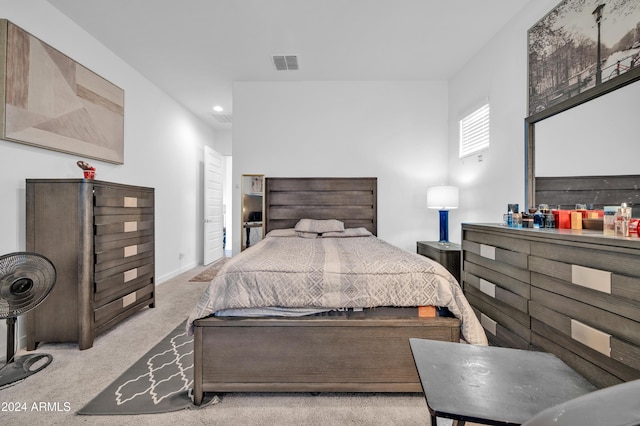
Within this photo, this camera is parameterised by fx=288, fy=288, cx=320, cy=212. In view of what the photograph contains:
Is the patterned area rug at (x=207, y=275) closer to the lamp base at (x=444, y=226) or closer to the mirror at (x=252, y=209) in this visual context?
the mirror at (x=252, y=209)

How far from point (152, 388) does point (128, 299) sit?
1188 mm

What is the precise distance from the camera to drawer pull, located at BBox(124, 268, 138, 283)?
2.57 m

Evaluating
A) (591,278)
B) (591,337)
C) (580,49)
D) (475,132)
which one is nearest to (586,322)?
(591,337)

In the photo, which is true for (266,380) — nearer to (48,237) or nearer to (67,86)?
(48,237)

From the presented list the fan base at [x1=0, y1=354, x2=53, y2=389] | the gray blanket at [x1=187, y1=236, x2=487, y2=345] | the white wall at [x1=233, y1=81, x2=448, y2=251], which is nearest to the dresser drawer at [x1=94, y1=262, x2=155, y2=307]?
the fan base at [x1=0, y1=354, x2=53, y2=389]

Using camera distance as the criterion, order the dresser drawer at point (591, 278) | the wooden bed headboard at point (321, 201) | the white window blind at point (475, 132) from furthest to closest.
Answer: the wooden bed headboard at point (321, 201) → the white window blind at point (475, 132) → the dresser drawer at point (591, 278)

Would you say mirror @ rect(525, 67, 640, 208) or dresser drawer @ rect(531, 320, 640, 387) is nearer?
dresser drawer @ rect(531, 320, 640, 387)

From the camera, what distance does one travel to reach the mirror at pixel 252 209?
3.77 m

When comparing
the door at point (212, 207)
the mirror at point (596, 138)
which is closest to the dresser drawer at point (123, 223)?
the door at point (212, 207)

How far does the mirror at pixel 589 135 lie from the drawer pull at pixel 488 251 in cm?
65

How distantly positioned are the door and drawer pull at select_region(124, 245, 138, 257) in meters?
2.29

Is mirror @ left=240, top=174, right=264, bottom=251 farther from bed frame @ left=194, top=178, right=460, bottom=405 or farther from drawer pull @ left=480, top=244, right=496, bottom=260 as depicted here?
drawer pull @ left=480, top=244, right=496, bottom=260

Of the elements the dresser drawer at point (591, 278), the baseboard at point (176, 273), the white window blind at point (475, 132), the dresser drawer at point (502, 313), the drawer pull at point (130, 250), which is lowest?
the baseboard at point (176, 273)

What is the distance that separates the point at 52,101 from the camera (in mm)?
2320
